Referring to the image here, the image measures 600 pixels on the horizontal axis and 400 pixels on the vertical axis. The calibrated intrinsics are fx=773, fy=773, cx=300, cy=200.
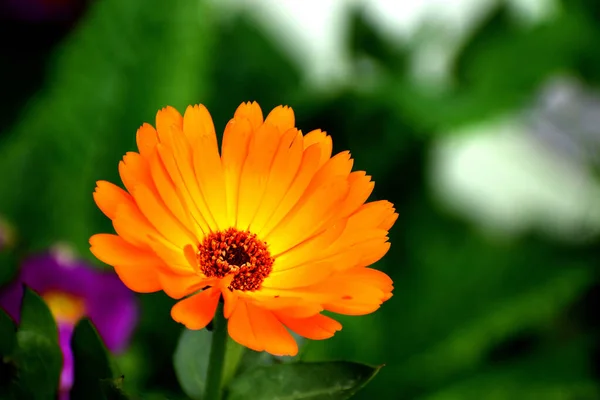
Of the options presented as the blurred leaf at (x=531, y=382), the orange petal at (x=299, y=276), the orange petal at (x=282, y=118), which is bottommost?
the orange petal at (x=299, y=276)

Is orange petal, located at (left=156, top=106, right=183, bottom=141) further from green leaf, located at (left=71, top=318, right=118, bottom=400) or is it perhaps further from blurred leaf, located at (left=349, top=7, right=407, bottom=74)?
blurred leaf, located at (left=349, top=7, right=407, bottom=74)

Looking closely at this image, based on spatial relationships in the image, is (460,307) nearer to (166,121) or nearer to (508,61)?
(508,61)

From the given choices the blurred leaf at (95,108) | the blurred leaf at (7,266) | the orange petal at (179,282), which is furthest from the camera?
the blurred leaf at (95,108)

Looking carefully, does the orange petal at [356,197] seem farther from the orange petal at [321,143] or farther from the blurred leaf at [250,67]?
the blurred leaf at [250,67]

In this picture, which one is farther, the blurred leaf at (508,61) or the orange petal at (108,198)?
the blurred leaf at (508,61)

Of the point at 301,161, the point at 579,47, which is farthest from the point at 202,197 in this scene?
the point at 579,47

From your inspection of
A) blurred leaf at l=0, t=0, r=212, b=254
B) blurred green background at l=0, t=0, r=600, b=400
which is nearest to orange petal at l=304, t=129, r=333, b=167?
blurred green background at l=0, t=0, r=600, b=400

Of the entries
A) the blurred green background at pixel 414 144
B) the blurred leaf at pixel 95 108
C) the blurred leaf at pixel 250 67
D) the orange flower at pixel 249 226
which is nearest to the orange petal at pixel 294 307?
the orange flower at pixel 249 226

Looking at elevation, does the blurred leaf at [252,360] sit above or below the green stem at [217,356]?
above
